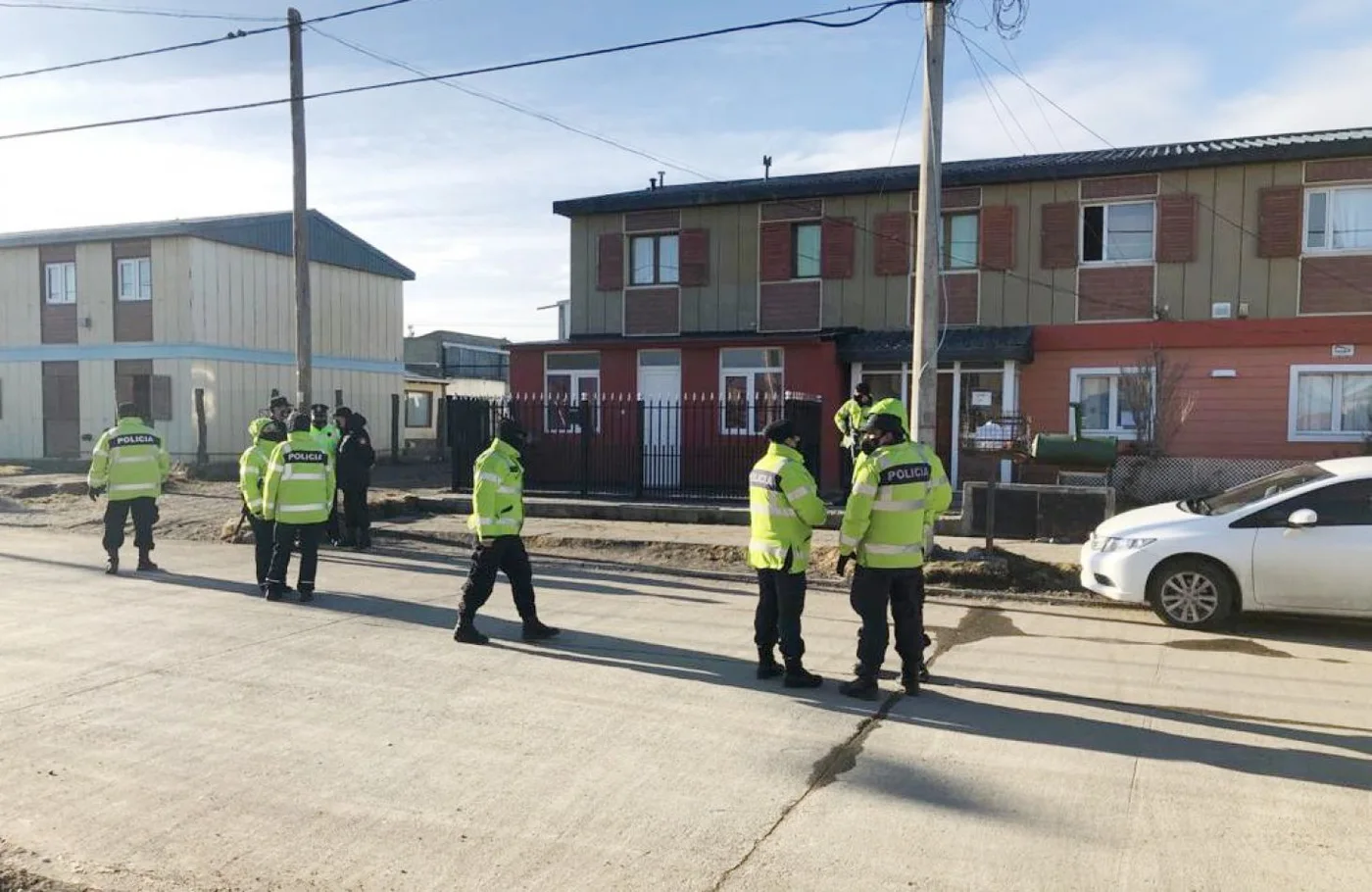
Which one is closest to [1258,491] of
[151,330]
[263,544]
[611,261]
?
[263,544]

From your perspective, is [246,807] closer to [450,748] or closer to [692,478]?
[450,748]

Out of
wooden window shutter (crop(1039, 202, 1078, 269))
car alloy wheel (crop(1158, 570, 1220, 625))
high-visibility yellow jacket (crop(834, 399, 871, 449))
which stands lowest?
car alloy wheel (crop(1158, 570, 1220, 625))

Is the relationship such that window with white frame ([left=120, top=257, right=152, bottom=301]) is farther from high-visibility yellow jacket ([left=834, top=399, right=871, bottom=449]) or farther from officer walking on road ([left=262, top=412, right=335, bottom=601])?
high-visibility yellow jacket ([left=834, top=399, right=871, bottom=449])

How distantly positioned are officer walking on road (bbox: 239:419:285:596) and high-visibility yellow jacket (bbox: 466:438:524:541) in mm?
3517

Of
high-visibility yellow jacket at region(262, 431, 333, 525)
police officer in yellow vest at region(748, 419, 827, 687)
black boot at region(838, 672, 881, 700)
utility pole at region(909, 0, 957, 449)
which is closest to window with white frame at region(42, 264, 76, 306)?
high-visibility yellow jacket at region(262, 431, 333, 525)

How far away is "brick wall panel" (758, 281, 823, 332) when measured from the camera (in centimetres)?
1969

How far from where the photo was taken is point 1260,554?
811 cm

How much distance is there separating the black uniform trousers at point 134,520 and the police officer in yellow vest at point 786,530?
24.9ft

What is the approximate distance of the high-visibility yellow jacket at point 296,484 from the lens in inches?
367

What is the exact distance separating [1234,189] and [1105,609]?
1057 cm

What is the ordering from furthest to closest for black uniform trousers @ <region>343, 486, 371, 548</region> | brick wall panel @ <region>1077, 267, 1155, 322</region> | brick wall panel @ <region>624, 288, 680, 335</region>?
brick wall panel @ <region>624, 288, 680, 335</region>
brick wall panel @ <region>1077, 267, 1155, 322</region>
black uniform trousers @ <region>343, 486, 371, 548</region>

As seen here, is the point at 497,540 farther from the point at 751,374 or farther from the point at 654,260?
the point at 654,260

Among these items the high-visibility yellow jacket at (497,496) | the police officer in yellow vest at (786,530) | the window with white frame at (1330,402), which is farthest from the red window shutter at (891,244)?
the police officer in yellow vest at (786,530)

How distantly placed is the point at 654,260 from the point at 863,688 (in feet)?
52.3
